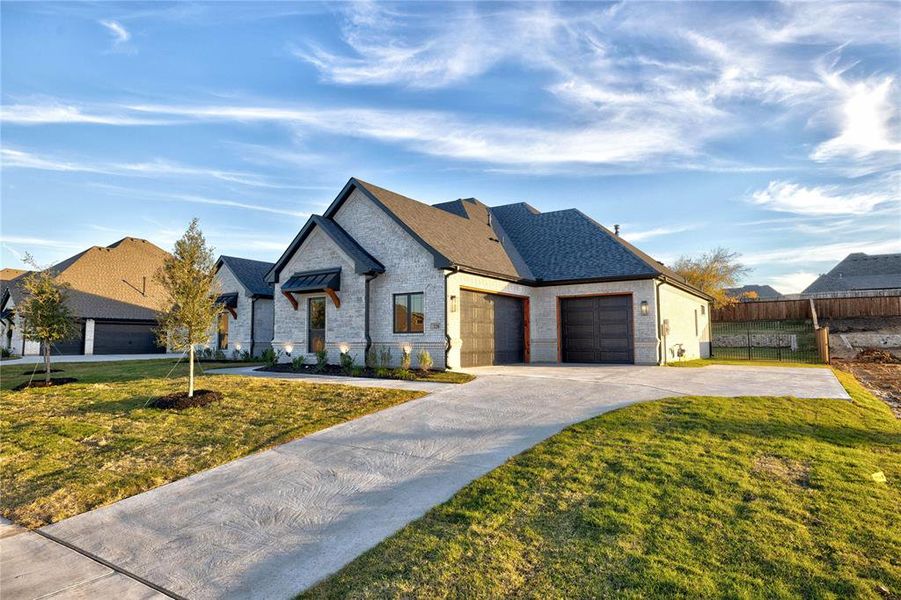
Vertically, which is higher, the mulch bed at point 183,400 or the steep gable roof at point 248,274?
the steep gable roof at point 248,274

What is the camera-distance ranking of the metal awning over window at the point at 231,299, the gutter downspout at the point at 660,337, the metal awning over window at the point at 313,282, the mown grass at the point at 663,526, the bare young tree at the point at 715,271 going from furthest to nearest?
the bare young tree at the point at 715,271, the metal awning over window at the point at 231,299, the gutter downspout at the point at 660,337, the metal awning over window at the point at 313,282, the mown grass at the point at 663,526

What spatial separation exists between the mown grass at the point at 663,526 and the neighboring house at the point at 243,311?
21.7 meters

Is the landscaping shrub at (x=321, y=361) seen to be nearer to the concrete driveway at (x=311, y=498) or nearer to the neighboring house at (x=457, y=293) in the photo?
the neighboring house at (x=457, y=293)

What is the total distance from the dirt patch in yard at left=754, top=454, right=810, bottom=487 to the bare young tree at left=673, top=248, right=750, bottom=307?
32.0 metres

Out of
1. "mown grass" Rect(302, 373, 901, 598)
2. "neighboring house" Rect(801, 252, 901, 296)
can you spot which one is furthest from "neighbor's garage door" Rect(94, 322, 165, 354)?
"neighboring house" Rect(801, 252, 901, 296)

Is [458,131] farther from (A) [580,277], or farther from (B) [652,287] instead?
(B) [652,287]

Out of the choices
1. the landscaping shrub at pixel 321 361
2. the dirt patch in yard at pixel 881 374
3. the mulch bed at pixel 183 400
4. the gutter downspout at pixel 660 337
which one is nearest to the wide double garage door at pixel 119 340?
the landscaping shrub at pixel 321 361

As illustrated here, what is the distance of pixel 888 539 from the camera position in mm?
4016

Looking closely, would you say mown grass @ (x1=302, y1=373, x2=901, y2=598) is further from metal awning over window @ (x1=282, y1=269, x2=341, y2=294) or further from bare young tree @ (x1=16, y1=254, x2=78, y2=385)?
bare young tree @ (x1=16, y1=254, x2=78, y2=385)

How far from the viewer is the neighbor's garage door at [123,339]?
105 feet

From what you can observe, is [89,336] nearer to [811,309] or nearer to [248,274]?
[248,274]

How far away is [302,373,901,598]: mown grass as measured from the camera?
3.47 metres

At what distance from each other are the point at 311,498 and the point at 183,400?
6.11m

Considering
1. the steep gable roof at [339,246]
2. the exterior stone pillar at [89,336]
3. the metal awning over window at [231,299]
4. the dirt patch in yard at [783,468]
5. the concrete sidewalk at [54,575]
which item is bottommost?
the concrete sidewalk at [54,575]
